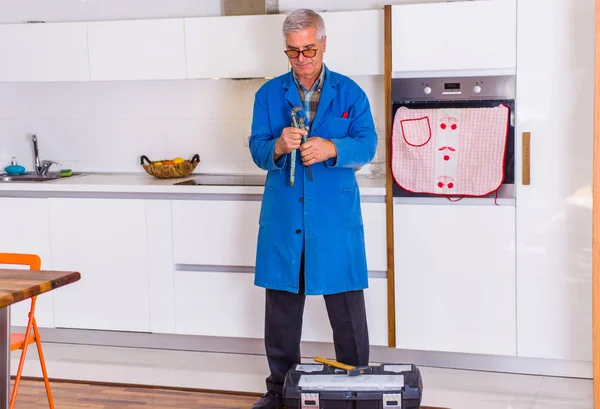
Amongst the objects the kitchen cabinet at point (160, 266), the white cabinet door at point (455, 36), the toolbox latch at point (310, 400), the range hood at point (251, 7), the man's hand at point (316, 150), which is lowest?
the toolbox latch at point (310, 400)

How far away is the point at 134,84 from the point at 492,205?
2.19 metres

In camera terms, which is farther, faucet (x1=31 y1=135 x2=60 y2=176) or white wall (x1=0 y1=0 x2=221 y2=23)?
faucet (x1=31 y1=135 x2=60 y2=176)

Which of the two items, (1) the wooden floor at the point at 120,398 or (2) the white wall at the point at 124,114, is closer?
(1) the wooden floor at the point at 120,398

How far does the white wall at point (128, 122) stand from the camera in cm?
490

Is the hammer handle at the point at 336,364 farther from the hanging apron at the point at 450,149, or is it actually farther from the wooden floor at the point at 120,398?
the hanging apron at the point at 450,149

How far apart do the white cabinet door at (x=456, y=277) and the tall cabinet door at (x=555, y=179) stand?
0.07 metres

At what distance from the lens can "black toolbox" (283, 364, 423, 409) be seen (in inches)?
127

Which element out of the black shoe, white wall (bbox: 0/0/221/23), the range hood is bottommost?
the black shoe

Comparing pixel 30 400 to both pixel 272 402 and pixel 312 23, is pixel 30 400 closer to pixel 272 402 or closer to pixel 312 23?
pixel 272 402

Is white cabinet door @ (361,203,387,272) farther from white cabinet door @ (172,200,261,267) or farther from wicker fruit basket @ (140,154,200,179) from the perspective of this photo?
wicker fruit basket @ (140,154,200,179)

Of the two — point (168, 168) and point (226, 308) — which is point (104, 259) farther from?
point (226, 308)

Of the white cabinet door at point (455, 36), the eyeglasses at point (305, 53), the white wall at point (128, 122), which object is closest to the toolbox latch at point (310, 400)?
the eyeglasses at point (305, 53)

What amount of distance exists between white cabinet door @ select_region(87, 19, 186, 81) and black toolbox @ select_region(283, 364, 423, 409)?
192 cm

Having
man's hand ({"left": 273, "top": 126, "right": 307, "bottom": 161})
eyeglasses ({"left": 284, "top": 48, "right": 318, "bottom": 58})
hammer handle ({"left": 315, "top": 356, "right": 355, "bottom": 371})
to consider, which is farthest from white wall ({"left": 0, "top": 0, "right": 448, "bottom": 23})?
hammer handle ({"left": 315, "top": 356, "right": 355, "bottom": 371})
